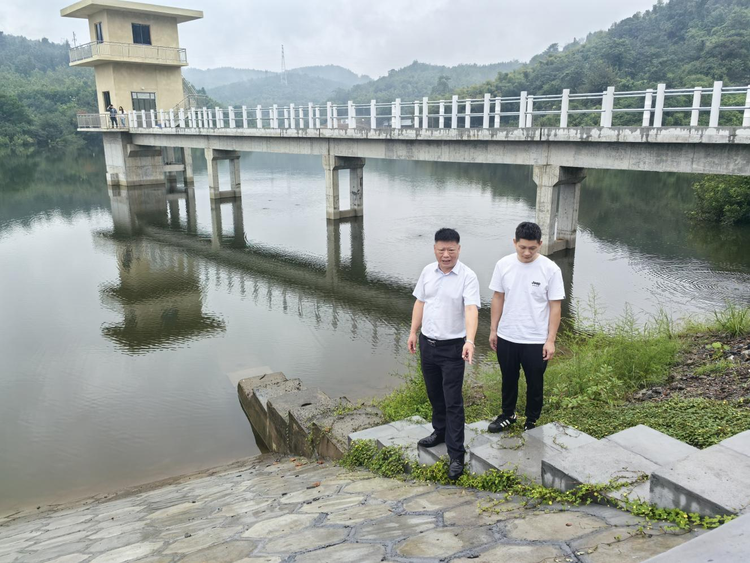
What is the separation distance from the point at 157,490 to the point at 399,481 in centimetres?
318

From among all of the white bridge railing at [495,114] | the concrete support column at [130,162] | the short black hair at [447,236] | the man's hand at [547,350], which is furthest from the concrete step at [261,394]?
the concrete support column at [130,162]

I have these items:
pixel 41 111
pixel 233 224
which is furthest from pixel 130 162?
pixel 41 111

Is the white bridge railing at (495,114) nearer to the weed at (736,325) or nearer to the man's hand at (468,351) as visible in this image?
the weed at (736,325)

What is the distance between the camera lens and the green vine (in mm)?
2889

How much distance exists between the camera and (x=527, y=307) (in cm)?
448

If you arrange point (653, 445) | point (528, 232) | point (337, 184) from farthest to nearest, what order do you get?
point (337, 184)
point (528, 232)
point (653, 445)

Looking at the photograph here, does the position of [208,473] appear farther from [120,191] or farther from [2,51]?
[2,51]

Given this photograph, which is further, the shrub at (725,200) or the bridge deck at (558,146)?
the shrub at (725,200)

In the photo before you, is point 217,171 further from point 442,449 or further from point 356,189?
point 442,449

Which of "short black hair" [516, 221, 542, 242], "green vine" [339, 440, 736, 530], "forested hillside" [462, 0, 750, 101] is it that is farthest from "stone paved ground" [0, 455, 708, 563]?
"forested hillside" [462, 0, 750, 101]

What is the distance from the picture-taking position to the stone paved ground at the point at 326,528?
2.90 metres

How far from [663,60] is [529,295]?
1984 inches

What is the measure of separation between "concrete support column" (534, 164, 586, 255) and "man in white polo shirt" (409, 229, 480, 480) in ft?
41.0

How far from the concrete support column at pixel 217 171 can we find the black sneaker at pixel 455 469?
1033 inches
